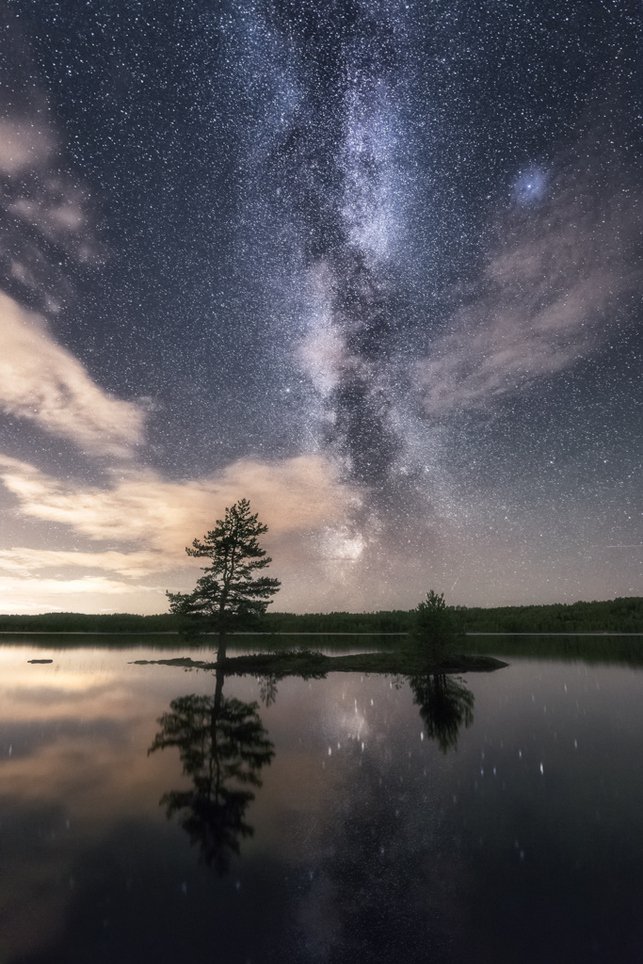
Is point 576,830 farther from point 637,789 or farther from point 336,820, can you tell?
point 336,820

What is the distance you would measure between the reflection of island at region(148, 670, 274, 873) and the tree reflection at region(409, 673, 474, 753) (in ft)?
25.4

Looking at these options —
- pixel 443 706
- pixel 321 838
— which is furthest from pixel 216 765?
pixel 443 706

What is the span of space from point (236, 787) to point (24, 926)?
732 cm

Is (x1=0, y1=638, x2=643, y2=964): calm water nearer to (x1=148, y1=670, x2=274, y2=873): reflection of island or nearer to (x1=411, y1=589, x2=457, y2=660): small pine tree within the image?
(x1=148, y1=670, x2=274, y2=873): reflection of island

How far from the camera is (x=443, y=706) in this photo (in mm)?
29125

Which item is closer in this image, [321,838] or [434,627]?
[321,838]

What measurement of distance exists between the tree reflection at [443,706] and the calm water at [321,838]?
224 millimetres

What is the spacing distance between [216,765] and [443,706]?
16332mm

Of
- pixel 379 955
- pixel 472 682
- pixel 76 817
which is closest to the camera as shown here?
pixel 379 955

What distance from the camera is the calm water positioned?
816 cm

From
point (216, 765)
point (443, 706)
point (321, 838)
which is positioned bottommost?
Answer: point (321, 838)

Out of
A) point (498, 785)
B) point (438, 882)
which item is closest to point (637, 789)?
point (498, 785)

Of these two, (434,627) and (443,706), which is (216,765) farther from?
(434,627)

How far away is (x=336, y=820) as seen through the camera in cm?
1294
